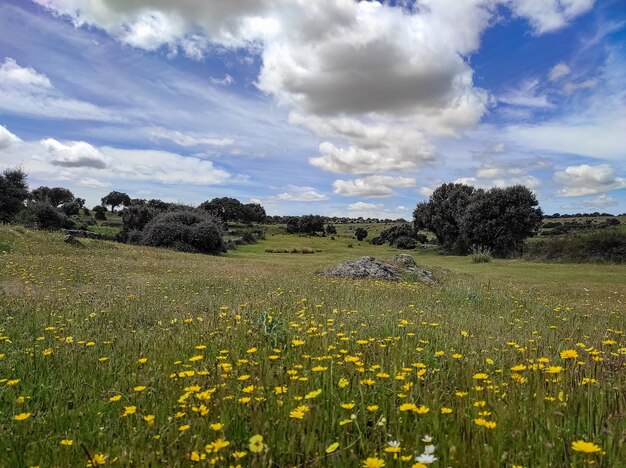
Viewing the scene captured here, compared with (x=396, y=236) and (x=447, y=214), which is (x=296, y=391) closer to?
(x=447, y=214)

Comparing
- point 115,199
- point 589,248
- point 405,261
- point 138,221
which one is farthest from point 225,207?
point 405,261

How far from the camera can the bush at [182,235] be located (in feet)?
144

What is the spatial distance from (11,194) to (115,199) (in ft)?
Answer: 240

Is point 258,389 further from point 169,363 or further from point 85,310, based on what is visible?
point 85,310

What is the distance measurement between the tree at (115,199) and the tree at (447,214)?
79092 millimetres

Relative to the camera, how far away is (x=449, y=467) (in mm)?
2271

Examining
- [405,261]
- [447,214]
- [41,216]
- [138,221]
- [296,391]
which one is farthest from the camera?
[447,214]

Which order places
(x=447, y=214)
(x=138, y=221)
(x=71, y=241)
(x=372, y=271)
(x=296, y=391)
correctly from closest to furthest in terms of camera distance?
(x=296, y=391)
(x=372, y=271)
(x=71, y=241)
(x=138, y=221)
(x=447, y=214)

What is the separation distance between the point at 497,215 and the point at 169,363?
6048 centimetres

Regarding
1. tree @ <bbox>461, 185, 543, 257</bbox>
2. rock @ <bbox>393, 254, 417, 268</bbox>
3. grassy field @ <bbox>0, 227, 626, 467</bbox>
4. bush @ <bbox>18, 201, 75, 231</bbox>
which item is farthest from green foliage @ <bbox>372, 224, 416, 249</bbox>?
grassy field @ <bbox>0, 227, 626, 467</bbox>

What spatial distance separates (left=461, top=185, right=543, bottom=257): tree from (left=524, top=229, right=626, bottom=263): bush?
11.6 meters

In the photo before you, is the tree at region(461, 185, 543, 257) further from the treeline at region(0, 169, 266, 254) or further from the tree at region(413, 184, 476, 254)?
the treeline at region(0, 169, 266, 254)

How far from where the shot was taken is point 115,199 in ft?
368

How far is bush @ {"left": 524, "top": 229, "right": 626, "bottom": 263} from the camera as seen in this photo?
129 feet
